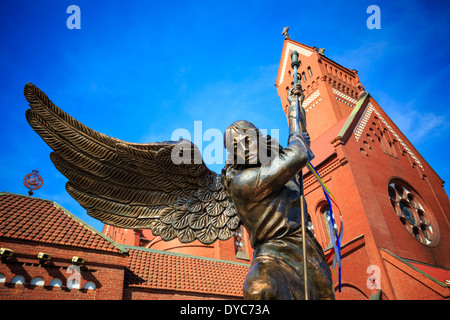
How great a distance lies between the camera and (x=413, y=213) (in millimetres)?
15289

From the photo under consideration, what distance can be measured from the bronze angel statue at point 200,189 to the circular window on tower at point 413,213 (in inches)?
518

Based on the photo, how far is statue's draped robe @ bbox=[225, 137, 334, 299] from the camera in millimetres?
2512

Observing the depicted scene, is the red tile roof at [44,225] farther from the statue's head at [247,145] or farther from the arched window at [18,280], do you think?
the statue's head at [247,145]

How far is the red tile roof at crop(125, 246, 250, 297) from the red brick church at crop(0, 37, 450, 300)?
1.7 inches

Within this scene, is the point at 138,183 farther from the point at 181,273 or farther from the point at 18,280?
the point at 181,273

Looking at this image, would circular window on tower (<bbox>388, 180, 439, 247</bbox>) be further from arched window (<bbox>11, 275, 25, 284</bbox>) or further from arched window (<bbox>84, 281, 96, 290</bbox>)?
arched window (<bbox>11, 275, 25, 284</bbox>)

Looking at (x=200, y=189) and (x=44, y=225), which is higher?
(x=44, y=225)

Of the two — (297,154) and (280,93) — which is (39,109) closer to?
(297,154)

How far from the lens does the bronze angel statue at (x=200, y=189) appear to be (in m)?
2.56

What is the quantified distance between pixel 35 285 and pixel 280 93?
2203 cm

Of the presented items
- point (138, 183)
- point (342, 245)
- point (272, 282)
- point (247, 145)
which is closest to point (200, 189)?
point (138, 183)

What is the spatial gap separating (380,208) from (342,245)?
2417mm

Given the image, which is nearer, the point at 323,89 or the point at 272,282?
the point at 272,282

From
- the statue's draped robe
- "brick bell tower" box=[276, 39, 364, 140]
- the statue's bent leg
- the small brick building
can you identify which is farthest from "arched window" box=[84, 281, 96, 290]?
"brick bell tower" box=[276, 39, 364, 140]
